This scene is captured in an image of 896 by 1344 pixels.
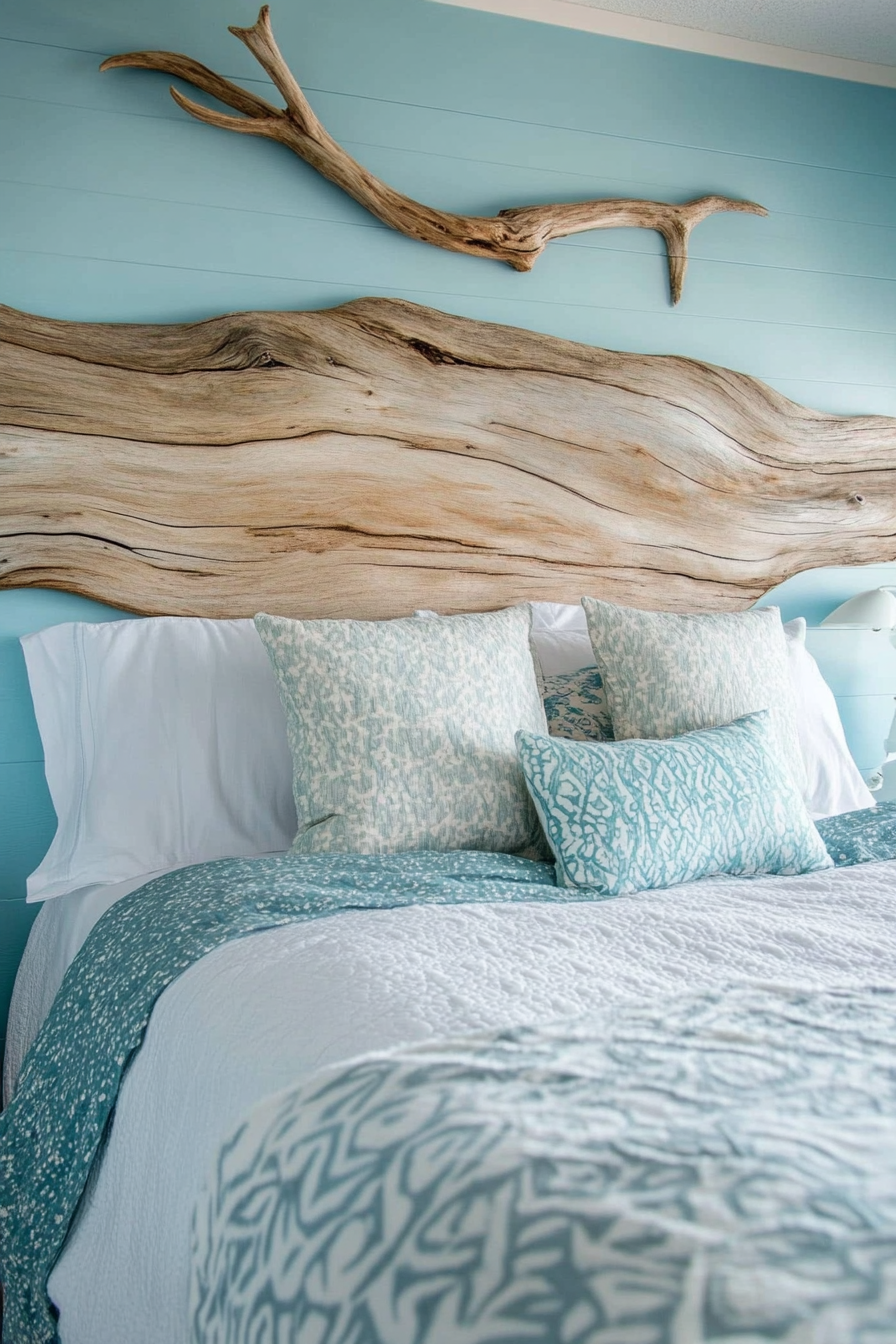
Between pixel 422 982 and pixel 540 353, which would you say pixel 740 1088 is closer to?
pixel 422 982

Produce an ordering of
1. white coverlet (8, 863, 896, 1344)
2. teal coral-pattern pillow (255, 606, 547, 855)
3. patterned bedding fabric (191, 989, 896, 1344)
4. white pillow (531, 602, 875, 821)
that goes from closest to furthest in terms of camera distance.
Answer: patterned bedding fabric (191, 989, 896, 1344) < white coverlet (8, 863, 896, 1344) < teal coral-pattern pillow (255, 606, 547, 855) < white pillow (531, 602, 875, 821)

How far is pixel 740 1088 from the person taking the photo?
2.46ft

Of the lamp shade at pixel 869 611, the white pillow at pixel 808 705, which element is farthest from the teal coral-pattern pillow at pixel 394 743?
the lamp shade at pixel 869 611

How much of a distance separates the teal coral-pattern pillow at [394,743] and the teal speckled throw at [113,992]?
14 centimetres

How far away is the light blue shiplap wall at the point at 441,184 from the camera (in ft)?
6.48

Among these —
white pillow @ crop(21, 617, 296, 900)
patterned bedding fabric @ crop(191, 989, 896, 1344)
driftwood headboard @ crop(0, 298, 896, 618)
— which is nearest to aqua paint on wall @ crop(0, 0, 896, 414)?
driftwood headboard @ crop(0, 298, 896, 618)

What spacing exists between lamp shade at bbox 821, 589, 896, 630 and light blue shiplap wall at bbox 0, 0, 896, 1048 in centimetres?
16

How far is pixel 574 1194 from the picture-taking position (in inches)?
23.9

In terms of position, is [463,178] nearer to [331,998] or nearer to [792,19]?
[792,19]

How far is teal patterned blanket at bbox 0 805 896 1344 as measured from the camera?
3.75 ft

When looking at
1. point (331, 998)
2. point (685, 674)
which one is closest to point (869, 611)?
point (685, 674)

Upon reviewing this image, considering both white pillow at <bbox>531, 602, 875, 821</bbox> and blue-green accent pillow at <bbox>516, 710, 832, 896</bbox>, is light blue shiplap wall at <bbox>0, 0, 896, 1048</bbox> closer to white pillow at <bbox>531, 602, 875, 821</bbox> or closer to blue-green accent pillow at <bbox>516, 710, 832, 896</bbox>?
white pillow at <bbox>531, 602, 875, 821</bbox>

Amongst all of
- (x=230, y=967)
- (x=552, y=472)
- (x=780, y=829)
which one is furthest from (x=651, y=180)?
(x=230, y=967)

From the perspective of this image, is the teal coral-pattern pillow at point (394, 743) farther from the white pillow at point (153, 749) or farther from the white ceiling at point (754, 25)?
the white ceiling at point (754, 25)
